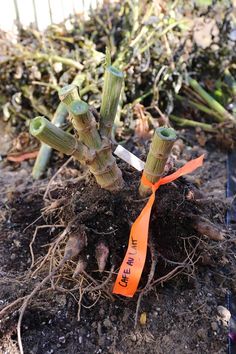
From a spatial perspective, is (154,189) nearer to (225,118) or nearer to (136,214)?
(136,214)

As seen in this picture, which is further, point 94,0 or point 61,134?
point 94,0

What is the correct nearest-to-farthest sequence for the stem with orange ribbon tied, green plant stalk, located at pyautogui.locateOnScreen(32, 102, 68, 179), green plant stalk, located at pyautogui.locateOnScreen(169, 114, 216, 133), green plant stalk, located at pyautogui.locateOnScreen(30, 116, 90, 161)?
green plant stalk, located at pyautogui.locateOnScreen(30, 116, 90, 161), the stem with orange ribbon tied, green plant stalk, located at pyautogui.locateOnScreen(32, 102, 68, 179), green plant stalk, located at pyautogui.locateOnScreen(169, 114, 216, 133)

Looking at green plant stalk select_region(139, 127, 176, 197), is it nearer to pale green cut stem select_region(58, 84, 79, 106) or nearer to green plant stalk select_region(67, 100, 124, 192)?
green plant stalk select_region(67, 100, 124, 192)

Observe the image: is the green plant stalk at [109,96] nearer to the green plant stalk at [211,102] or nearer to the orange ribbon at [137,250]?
the orange ribbon at [137,250]

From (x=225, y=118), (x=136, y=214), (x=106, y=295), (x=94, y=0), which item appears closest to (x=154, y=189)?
(x=136, y=214)

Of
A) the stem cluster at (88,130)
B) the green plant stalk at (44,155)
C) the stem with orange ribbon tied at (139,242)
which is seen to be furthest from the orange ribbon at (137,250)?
the green plant stalk at (44,155)

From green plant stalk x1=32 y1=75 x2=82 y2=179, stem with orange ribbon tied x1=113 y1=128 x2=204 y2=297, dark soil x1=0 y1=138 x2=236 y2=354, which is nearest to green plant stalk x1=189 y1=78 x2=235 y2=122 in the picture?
green plant stalk x1=32 y1=75 x2=82 y2=179
